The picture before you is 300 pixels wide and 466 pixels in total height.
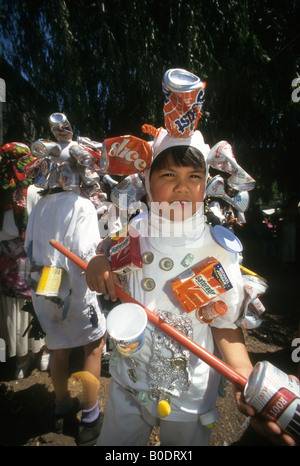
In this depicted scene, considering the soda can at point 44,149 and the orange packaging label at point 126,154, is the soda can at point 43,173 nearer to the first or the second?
the soda can at point 44,149

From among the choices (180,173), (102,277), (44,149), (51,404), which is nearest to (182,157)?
(180,173)

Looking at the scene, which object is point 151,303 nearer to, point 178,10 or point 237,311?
point 237,311

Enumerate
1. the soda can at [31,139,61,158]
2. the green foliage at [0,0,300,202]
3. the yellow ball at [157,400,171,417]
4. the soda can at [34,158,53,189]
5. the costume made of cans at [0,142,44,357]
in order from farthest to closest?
the green foliage at [0,0,300,202]
the costume made of cans at [0,142,44,357]
the soda can at [34,158,53,189]
the soda can at [31,139,61,158]
the yellow ball at [157,400,171,417]

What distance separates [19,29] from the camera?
11.8 feet

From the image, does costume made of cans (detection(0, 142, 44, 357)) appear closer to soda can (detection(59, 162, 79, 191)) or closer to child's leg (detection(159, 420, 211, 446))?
soda can (detection(59, 162, 79, 191))

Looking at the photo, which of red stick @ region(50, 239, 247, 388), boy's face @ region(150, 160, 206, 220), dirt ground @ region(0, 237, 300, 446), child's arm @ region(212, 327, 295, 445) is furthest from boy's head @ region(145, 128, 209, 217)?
dirt ground @ region(0, 237, 300, 446)

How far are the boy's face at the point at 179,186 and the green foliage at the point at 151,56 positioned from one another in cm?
337

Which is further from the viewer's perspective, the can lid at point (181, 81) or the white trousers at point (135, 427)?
the white trousers at point (135, 427)

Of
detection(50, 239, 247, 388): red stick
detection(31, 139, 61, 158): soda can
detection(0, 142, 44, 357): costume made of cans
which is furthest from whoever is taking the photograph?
detection(0, 142, 44, 357): costume made of cans

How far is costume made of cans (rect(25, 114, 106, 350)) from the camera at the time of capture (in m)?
1.85

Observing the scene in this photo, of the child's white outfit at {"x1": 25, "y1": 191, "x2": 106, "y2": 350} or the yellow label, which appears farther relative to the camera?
the child's white outfit at {"x1": 25, "y1": 191, "x2": 106, "y2": 350}

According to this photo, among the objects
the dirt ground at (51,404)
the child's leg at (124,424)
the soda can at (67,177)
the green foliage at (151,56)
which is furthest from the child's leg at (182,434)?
the green foliage at (151,56)

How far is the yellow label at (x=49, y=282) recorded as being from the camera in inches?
65.1

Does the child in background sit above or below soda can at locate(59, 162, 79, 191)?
below
